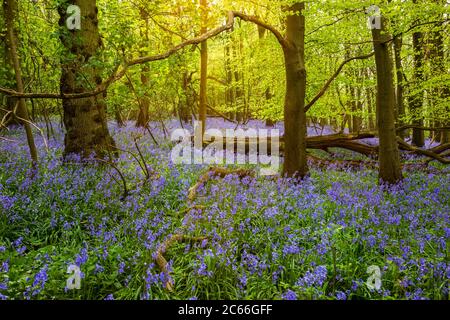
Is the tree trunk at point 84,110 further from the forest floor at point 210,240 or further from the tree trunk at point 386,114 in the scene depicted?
the tree trunk at point 386,114

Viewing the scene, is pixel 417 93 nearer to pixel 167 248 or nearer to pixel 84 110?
pixel 84 110

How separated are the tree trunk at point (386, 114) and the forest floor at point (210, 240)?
0.77 meters

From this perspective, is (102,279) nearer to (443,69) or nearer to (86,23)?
(86,23)

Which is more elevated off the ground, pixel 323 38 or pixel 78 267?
pixel 323 38

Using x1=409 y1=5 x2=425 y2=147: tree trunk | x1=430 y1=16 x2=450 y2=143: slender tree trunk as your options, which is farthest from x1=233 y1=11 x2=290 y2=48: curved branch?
x1=430 y1=16 x2=450 y2=143: slender tree trunk

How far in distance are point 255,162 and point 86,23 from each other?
21.1 feet

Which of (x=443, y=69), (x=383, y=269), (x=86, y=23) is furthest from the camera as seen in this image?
(x=443, y=69)

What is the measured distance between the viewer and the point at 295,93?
8.50m

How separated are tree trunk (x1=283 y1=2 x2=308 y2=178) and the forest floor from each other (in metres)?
1.30
